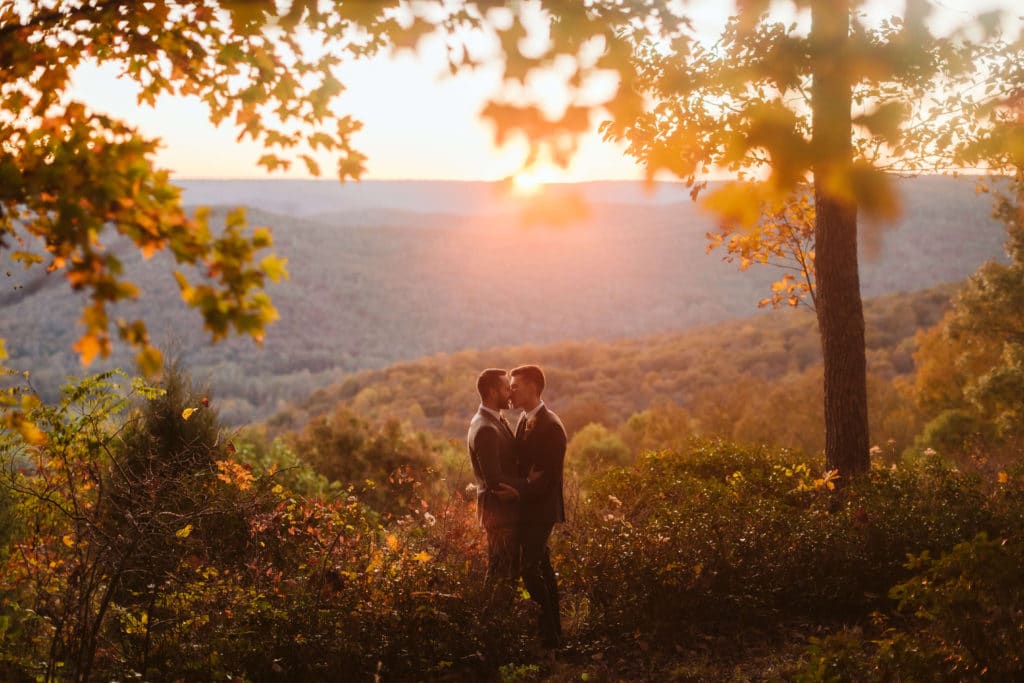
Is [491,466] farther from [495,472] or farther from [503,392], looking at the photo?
[503,392]

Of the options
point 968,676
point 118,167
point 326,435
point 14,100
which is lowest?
point 326,435

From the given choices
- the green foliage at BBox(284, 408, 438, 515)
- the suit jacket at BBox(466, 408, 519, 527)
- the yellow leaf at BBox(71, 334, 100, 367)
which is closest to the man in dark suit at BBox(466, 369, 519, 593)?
the suit jacket at BBox(466, 408, 519, 527)

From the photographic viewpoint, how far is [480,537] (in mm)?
5875

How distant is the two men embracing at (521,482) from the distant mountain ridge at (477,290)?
6138cm

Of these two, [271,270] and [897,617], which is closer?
[271,270]

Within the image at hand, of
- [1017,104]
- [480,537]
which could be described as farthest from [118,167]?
[1017,104]

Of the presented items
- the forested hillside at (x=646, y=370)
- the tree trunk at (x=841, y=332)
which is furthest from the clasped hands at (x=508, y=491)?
the forested hillside at (x=646, y=370)

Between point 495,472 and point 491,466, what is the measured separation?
44mm

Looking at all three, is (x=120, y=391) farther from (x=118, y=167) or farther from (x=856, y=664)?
(x=856, y=664)

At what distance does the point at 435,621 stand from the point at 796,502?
4041 millimetres

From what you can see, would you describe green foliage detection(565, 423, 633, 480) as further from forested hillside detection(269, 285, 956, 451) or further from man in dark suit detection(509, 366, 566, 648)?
man in dark suit detection(509, 366, 566, 648)

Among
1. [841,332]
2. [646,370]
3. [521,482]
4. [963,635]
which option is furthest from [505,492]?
[646,370]

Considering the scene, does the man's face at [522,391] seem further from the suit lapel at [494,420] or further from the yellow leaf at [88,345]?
the yellow leaf at [88,345]

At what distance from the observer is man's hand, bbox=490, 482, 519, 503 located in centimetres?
495
